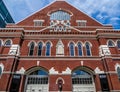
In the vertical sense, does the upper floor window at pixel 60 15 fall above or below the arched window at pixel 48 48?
above

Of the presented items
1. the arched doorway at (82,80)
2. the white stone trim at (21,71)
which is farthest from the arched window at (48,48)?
the arched doorway at (82,80)

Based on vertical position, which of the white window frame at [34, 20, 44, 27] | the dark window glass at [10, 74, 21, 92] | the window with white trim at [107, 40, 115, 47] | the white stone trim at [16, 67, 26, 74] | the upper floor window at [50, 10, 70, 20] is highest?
the upper floor window at [50, 10, 70, 20]

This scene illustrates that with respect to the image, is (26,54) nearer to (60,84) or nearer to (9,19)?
(60,84)

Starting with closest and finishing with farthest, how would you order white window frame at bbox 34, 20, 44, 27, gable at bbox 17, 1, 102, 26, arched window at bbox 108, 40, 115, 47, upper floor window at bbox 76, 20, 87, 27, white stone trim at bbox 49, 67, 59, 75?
white stone trim at bbox 49, 67, 59, 75 → arched window at bbox 108, 40, 115, 47 → white window frame at bbox 34, 20, 44, 27 → upper floor window at bbox 76, 20, 87, 27 → gable at bbox 17, 1, 102, 26

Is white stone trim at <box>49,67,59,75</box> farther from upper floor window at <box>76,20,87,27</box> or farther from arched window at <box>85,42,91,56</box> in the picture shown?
upper floor window at <box>76,20,87,27</box>

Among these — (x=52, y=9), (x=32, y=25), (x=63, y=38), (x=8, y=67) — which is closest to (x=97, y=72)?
(x=63, y=38)

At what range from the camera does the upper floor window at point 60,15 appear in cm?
2710

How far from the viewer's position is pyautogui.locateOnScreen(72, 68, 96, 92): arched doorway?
17055mm

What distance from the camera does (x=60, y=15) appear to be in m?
27.6

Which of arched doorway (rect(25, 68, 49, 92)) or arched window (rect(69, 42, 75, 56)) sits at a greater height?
arched window (rect(69, 42, 75, 56))

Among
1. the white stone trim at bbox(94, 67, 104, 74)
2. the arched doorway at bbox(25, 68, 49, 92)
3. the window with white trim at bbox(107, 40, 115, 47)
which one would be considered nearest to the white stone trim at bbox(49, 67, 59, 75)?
the arched doorway at bbox(25, 68, 49, 92)

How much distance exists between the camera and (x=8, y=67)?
16.8m

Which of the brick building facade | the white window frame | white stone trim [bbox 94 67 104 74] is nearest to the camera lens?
the brick building facade

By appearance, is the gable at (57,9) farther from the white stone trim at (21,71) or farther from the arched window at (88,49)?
the white stone trim at (21,71)
